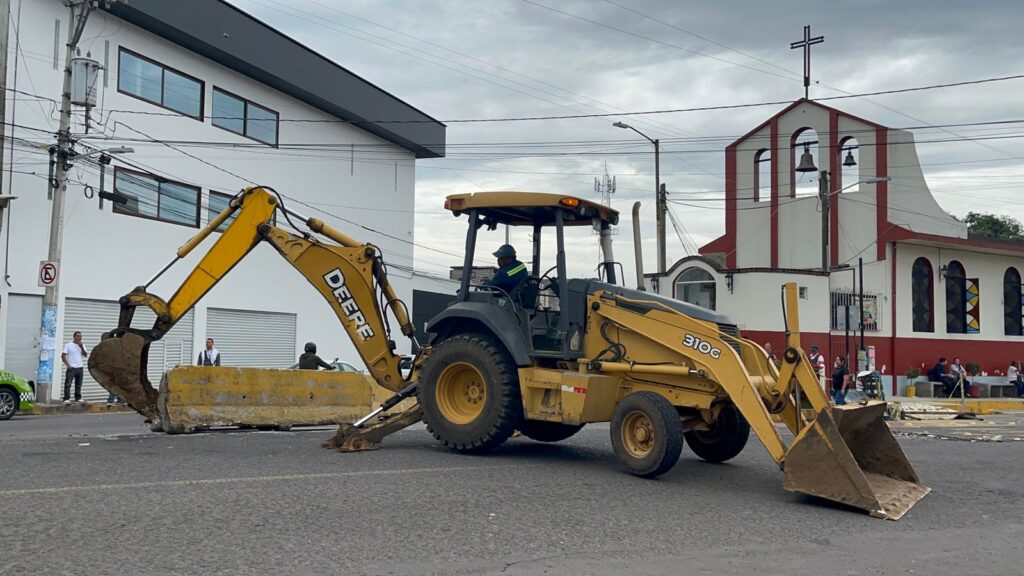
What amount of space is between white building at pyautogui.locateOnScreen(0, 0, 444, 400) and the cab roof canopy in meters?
15.5

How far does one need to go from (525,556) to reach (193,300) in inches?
280

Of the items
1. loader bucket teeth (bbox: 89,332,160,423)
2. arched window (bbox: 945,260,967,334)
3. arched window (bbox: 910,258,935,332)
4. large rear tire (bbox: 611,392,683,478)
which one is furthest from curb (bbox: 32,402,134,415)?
arched window (bbox: 945,260,967,334)

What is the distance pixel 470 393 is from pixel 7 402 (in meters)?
11.5

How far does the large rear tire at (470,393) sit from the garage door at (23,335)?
51.6ft

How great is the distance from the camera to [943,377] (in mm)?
31438

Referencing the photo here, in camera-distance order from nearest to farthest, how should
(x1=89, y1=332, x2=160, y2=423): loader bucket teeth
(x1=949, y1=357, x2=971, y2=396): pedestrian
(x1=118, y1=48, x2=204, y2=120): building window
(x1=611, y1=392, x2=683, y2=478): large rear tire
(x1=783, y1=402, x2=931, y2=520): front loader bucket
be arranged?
(x1=783, y1=402, x2=931, y2=520): front loader bucket
(x1=611, y1=392, x2=683, y2=478): large rear tire
(x1=89, y1=332, x2=160, y2=423): loader bucket teeth
(x1=118, y1=48, x2=204, y2=120): building window
(x1=949, y1=357, x2=971, y2=396): pedestrian

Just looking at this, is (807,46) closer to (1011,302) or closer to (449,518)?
(1011,302)

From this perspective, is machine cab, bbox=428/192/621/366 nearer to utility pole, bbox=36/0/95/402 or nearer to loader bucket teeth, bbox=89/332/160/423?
loader bucket teeth, bbox=89/332/160/423

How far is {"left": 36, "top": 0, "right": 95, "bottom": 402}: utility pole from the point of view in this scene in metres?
21.7

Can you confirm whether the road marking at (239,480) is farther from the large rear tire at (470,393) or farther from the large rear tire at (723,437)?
the large rear tire at (723,437)

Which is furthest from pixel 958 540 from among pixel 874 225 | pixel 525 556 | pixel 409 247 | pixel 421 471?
pixel 409 247

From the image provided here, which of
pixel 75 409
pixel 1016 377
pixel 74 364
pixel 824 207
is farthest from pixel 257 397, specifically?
pixel 1016 377

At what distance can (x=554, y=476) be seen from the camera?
927cm

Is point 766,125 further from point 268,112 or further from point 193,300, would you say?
point 193,300
